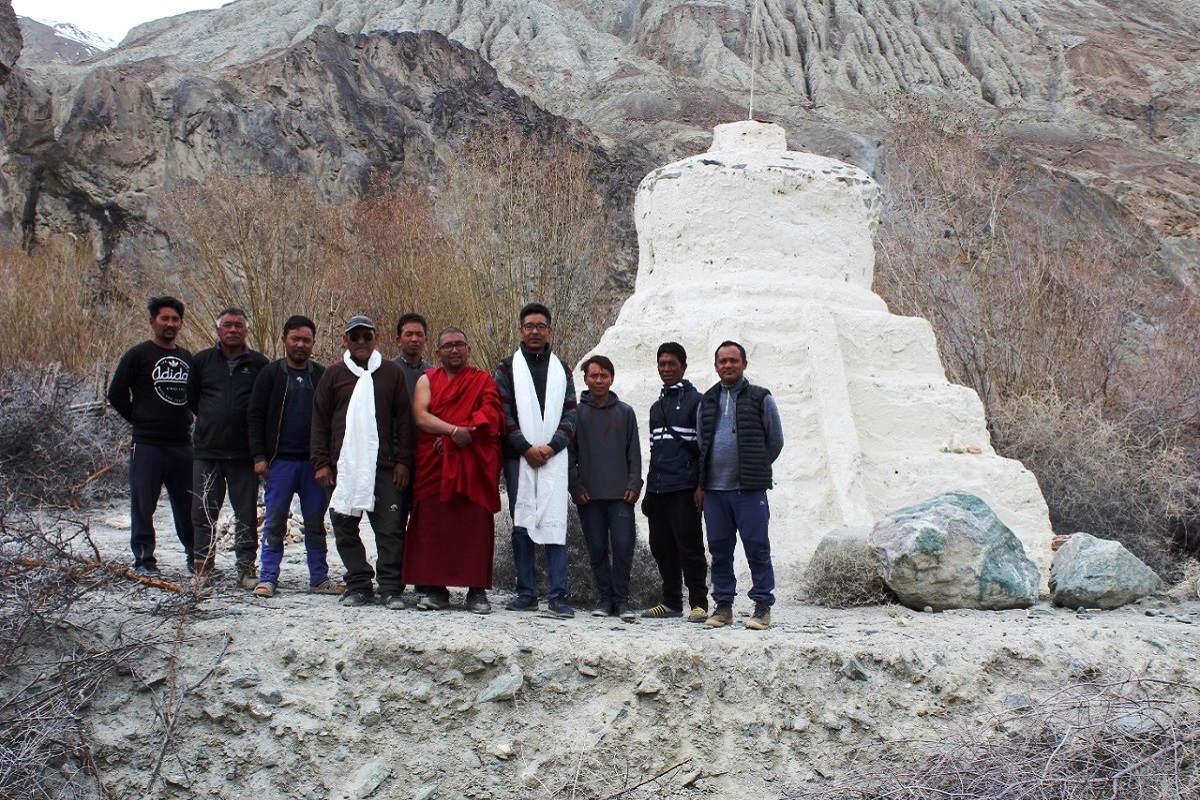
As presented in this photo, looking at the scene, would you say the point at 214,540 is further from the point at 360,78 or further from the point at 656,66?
the point at 656,66

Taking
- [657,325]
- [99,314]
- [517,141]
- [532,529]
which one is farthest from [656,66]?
[532,529]

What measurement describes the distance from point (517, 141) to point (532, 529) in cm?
1235

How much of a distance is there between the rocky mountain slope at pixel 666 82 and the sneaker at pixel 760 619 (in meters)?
17.5

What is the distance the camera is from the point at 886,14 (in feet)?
170

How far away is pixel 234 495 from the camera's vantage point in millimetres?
5602

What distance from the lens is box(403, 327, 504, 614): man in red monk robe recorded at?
5.28 meters

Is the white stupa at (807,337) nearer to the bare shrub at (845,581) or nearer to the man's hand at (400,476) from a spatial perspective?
the bare shrub at (845,581)

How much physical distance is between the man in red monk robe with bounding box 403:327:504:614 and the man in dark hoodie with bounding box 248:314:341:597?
61 centimetres

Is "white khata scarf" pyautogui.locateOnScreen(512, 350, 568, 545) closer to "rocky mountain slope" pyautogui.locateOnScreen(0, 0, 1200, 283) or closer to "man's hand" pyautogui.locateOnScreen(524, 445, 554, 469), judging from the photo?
"man's hand" pyautogui.locateOnScreen(524, 445, 554, 469)

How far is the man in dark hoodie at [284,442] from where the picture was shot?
5.48 meters

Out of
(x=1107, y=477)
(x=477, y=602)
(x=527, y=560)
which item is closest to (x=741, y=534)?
(x=527, y=560)

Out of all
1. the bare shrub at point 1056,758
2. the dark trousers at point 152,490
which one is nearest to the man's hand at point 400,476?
the dark trousers at point 152,490

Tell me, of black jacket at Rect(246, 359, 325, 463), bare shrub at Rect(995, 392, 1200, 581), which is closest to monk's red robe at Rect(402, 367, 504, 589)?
black jacket at Rect(246, 359, 325, 463)

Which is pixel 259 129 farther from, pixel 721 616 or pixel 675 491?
pixel 721 616
